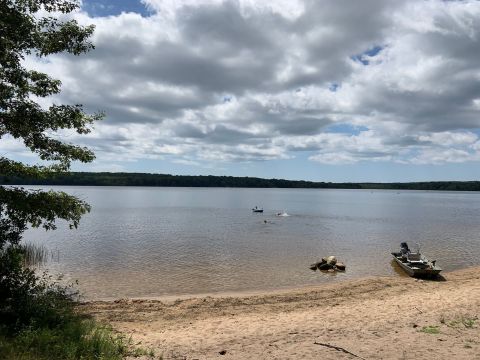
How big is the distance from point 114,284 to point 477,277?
77.4 feet

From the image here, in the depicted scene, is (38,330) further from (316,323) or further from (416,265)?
(416,265)

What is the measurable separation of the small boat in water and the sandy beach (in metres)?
2.59

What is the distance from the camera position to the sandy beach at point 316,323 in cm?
1102

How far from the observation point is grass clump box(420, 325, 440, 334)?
39.8ft

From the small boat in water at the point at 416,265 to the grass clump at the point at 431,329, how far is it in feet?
50.2

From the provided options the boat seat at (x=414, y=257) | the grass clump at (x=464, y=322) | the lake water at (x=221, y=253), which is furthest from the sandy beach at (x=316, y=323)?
the boat seat at (x=414, y=257)

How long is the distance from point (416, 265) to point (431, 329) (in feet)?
57.6

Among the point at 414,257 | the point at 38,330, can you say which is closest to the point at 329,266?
the point at 414,257

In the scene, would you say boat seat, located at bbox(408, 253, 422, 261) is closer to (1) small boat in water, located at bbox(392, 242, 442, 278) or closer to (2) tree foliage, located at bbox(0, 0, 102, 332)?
(1) small boat in water, located at bbox(392, 242, 442, 278)

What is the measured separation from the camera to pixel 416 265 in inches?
1124

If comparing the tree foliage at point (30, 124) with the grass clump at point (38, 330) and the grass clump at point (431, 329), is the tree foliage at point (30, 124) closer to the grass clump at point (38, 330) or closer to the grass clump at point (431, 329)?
the grass clump at point (38, 330)

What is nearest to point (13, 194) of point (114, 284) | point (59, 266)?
point (114, 284)

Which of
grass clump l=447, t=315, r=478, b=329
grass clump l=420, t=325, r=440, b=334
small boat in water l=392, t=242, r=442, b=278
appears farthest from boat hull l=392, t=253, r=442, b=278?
grass clump l=420, t=325, r=440, b=334

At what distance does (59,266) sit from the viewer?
29.7m
